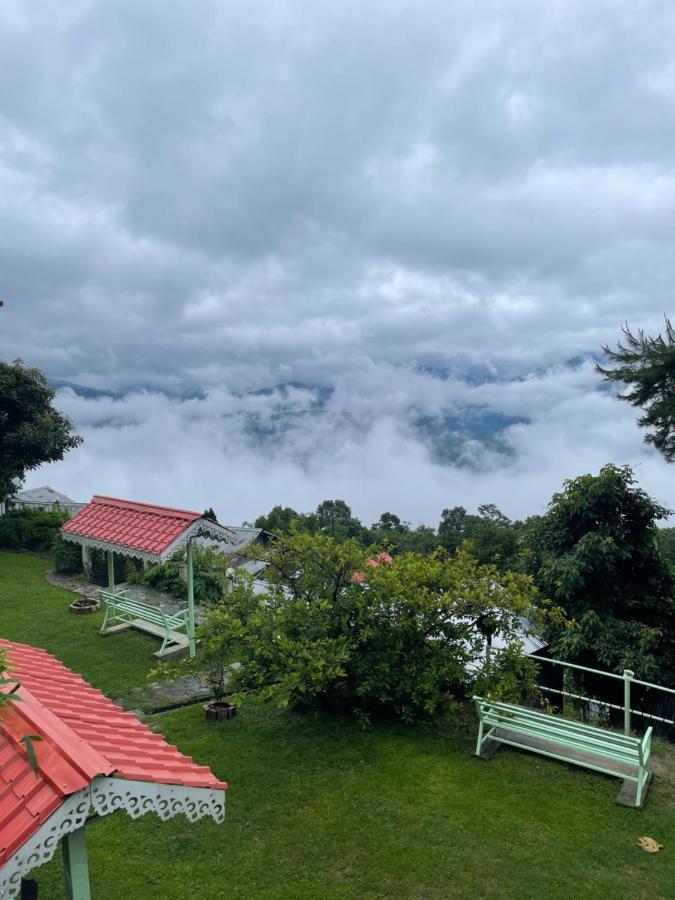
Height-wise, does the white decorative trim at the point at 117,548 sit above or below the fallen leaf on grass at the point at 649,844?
above

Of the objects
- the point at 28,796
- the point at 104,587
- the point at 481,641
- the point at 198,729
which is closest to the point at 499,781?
the point at 481,641

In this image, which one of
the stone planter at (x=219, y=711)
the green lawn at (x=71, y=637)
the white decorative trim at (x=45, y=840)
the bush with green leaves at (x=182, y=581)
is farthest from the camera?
the bush with green leaves at (x=182, y=581)

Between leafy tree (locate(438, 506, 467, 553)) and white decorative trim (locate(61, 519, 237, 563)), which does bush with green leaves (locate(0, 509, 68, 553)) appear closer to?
white decorative trim (locate(61, 519, 237, 563))

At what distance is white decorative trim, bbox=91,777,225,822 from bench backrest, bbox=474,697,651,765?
189 inches

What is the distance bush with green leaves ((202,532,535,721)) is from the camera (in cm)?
764

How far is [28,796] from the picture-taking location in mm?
2576

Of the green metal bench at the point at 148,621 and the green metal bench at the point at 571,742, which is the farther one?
the green metal bench at the point at 148,621

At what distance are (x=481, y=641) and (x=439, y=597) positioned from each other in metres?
0.92

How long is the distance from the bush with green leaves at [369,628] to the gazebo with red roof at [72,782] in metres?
4.02

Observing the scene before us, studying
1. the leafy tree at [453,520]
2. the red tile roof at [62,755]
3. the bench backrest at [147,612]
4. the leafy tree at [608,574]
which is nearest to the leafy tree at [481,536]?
the leafy tree at [453,520]

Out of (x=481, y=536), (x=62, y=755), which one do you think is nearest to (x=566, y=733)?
(x=62, y=755)

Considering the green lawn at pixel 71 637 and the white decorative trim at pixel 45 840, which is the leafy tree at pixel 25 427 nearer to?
the green lawn at pixel 71 637

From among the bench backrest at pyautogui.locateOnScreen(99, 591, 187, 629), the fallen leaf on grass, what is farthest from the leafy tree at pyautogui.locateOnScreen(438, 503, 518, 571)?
the fallen leaf on grass

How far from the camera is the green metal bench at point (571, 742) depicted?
6.30 m
